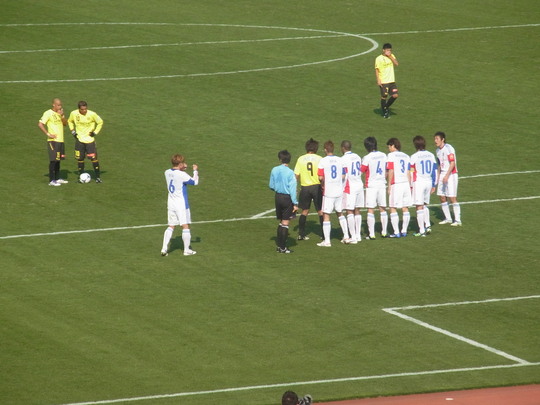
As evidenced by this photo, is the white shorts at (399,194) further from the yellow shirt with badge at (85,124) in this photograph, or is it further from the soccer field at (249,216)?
the yellow shirt with badge at (85,124)

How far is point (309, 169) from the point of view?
88.3ft

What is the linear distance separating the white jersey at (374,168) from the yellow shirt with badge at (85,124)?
833 centimetres

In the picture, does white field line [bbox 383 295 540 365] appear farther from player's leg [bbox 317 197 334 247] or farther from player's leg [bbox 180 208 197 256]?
player's leg [bbox 180 208 197 256]

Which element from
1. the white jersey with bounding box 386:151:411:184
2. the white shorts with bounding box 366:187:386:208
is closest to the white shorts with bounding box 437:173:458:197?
the white jersey with bounding box 386:151:411:184

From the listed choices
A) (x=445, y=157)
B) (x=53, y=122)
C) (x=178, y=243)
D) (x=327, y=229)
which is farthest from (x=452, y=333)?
(x=53, y=122)

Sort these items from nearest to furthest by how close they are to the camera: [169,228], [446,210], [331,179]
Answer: [169,228]
[331,179]
[446,210]

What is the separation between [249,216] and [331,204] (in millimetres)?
3484

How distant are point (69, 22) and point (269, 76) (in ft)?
37.0

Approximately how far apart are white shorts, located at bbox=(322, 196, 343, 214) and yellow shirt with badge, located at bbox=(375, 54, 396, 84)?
12.0 meters

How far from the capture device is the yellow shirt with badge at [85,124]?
104ft

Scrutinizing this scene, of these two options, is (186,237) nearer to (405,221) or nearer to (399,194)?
(399,194)

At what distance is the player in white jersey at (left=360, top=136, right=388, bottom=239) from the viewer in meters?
27.1

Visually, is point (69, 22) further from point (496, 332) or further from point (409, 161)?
point (496, 332)

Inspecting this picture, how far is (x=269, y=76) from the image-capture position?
139 feet
